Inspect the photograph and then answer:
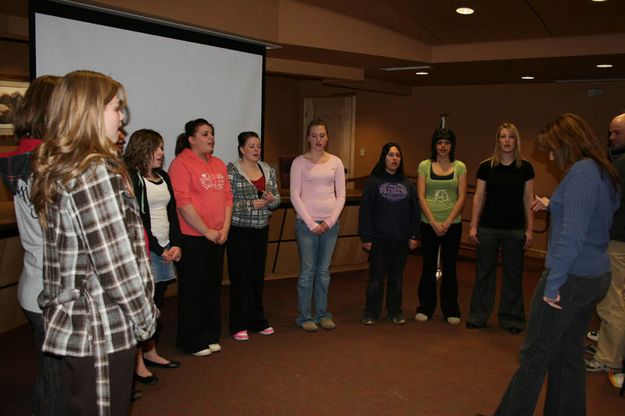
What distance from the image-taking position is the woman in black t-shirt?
4234 mm

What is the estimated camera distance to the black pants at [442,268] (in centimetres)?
446

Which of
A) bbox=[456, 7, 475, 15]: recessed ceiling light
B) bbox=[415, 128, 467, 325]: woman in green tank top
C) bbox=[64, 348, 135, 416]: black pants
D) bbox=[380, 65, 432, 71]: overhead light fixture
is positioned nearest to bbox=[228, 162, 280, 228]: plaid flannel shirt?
bbox=[415, 128, 467, 325]: woman in green tank top

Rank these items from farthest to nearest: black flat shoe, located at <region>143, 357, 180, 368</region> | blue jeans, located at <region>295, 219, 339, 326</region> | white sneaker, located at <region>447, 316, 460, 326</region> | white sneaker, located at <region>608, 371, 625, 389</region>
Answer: white sneaker, located at <region>447, 316, 460, 326</region>, blue jeans, located at <region>295, 219, 339, 326</region>, black flat shoe, located at <region>143, 357, 180, 368</region>, white sneaker, located at <region>608, 371, 625, 389</region>

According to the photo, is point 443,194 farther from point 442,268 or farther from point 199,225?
point 199,225

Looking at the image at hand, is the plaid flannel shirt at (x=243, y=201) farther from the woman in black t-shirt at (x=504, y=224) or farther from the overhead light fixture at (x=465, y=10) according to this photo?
the overhead light fixture at (x=465, y=10)

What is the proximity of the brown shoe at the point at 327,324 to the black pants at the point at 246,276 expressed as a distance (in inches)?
17.3

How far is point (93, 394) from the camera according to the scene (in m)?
1.57

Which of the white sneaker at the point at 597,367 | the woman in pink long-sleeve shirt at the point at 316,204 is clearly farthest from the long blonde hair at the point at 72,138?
the white sneaker at the point at 597,367

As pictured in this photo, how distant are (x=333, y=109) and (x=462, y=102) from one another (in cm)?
224

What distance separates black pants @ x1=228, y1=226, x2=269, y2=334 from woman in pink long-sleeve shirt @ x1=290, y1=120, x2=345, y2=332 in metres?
0.31

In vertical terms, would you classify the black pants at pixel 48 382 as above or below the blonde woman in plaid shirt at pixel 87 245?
below

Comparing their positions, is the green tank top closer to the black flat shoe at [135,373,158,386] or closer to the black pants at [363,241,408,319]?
the black pants at [363,241,408,319]

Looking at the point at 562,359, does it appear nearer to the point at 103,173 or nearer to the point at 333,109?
the point at 103,173

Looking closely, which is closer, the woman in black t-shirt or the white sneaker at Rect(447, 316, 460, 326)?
the woman in black t-shirt
